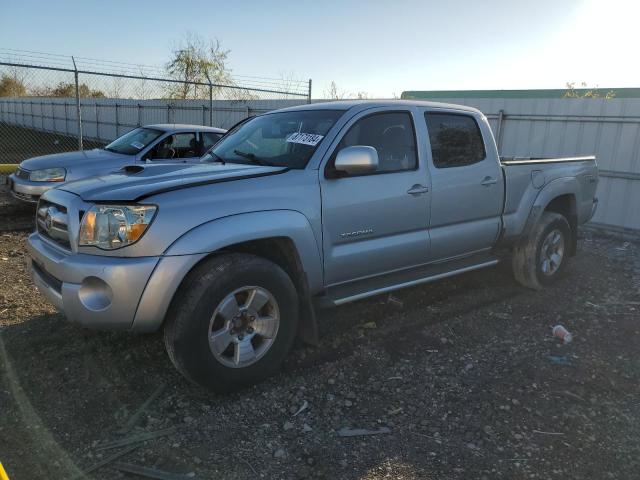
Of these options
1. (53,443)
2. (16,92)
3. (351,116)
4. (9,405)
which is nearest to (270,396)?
(53,443)

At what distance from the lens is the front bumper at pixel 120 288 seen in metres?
2.88

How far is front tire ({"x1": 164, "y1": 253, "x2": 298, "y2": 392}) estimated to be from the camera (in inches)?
119

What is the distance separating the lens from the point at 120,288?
287cm

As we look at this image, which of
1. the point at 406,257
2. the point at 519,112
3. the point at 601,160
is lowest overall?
the point at 406,257

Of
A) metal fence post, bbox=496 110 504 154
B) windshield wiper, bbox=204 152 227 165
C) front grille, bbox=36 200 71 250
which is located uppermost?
metal fence post, bbox=496 110 504 154

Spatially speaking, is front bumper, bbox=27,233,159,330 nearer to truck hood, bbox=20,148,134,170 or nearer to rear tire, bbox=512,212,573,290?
rear tire, bbox=512,212,573,290

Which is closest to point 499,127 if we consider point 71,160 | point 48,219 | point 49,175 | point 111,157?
point 111,157

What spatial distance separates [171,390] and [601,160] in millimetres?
8459

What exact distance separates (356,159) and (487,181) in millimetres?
1787

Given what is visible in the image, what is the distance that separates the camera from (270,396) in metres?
3.33

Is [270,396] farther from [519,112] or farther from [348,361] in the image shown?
[519,112]

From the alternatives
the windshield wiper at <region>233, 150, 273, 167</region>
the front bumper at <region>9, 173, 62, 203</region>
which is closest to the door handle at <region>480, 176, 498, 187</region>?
the windshield wiper at <region>233, 150, 273, 167</region>

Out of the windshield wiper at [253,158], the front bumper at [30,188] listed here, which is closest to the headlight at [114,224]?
the windshield wiper at [253,158]

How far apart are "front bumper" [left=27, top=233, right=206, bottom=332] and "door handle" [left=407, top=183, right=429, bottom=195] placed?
1.83m
